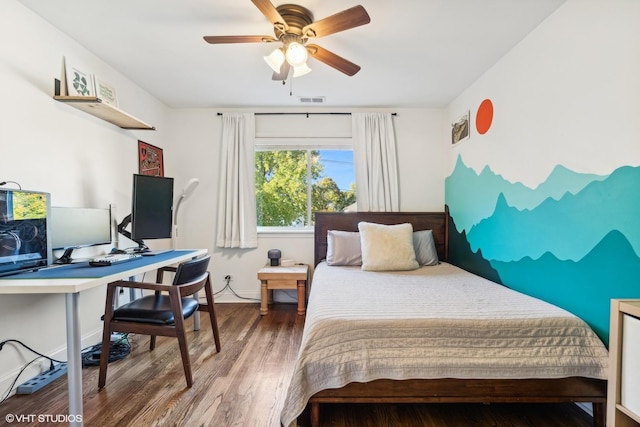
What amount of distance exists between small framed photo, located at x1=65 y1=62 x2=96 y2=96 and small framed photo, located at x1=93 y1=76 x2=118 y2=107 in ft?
0.10

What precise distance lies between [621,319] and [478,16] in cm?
182

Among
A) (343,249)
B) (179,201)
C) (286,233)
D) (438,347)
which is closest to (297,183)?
(286,233)

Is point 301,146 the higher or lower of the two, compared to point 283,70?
Result: lower

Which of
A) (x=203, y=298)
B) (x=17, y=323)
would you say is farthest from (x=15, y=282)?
(x=203, y=298)

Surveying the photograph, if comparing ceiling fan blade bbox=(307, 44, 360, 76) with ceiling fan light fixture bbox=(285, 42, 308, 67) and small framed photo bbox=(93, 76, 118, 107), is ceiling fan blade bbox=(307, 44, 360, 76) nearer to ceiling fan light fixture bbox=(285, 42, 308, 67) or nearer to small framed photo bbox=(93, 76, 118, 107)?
ceiling fan light fixture bbox=(285, 42, 308, 67)

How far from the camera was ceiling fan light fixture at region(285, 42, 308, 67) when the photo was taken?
1.77 metres

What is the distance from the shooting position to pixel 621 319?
1.14 meters

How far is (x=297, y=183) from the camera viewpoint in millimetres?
3691

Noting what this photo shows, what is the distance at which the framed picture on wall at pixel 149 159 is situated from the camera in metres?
2.96

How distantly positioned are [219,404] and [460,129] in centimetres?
317

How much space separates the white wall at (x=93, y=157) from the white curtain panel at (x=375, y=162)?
16cm

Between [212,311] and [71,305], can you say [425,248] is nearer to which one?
[212,311]

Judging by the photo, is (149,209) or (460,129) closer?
(149,209)

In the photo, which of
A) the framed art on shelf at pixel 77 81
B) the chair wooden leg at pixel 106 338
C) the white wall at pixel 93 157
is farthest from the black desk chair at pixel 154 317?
the framed art on shelf at pixel 77 81
